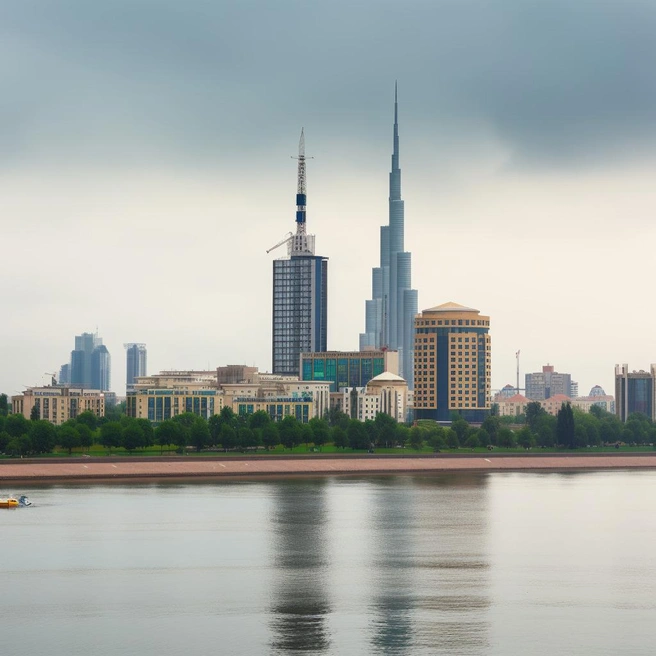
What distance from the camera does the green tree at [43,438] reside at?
157375 mm

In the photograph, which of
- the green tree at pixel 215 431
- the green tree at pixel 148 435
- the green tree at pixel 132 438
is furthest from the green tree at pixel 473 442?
the green tree at pixel 132 438

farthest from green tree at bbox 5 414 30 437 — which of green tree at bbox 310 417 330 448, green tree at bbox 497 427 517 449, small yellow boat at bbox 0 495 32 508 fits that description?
green tree at bbox 497 427 517 449

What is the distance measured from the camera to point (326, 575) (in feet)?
238

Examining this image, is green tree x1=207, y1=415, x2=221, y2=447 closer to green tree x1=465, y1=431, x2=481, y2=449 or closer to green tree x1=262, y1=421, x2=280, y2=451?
green tree x1=262, y1=421, x2=280, y2=451

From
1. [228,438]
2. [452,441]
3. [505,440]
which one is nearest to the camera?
[228,438]

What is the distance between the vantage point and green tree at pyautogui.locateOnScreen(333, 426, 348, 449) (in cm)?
18288

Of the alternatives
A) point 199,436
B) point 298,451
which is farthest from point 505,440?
point 199,436

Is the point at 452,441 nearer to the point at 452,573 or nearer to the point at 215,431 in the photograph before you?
the point at 215,431

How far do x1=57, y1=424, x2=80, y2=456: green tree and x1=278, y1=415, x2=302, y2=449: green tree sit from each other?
26959mm

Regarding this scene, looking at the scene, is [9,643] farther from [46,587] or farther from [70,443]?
[70,443]

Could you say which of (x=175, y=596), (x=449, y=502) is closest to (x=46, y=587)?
(x=175, y=596)

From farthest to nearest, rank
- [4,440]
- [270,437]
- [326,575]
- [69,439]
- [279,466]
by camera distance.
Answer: [270,437] < [69,439] < [279,466] < [4,440] < [326,575]

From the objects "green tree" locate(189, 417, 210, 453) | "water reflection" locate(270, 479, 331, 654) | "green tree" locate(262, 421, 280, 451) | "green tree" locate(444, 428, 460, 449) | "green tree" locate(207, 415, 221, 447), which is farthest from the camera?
"green tree" locate(444, 428, 460, 449)

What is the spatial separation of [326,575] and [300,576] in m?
1.35
